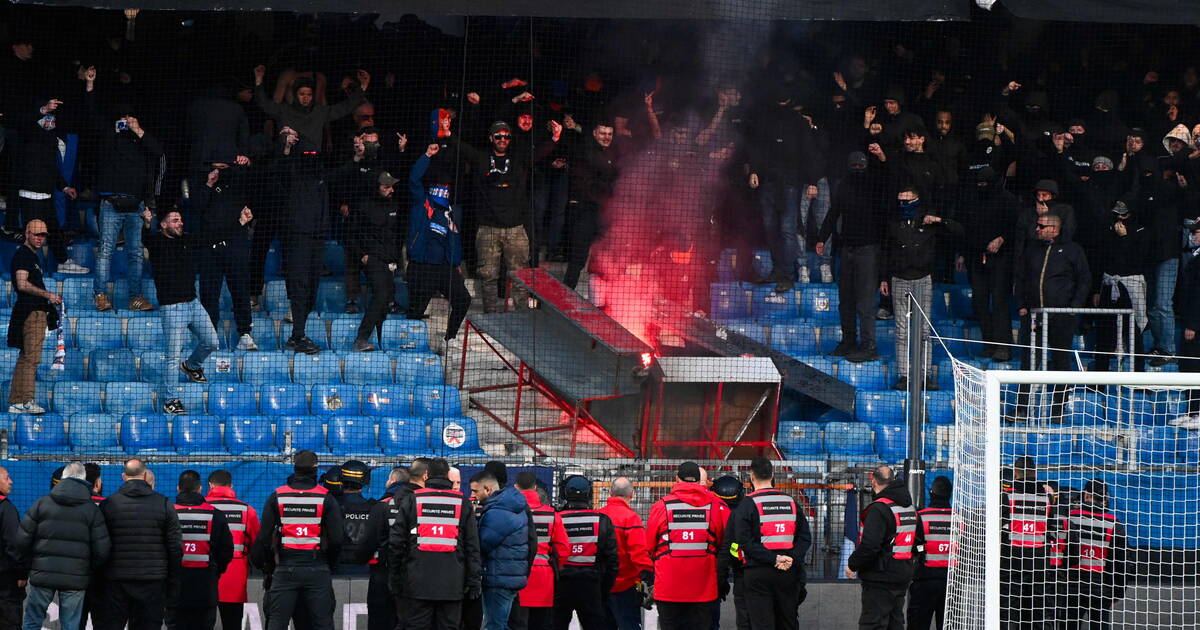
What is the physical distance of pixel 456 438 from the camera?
1398 cm

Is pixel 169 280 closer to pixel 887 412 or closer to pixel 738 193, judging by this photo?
pixel 738 193

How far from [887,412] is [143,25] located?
27.4ft

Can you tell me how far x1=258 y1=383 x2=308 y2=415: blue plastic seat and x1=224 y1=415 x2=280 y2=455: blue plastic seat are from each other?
0.31m

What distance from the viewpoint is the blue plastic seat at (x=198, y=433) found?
1385 centimetres

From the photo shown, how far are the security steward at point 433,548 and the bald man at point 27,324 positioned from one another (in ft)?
19.6

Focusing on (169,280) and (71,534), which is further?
(169,280)

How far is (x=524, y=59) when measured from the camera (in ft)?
51.6

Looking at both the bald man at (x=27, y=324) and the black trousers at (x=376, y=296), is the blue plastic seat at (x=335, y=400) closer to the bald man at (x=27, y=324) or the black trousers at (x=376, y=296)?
the black trousers at (x=376, y=296)

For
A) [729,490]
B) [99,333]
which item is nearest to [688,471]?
[729,490]

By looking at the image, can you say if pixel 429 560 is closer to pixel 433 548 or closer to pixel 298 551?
pixel 433 548

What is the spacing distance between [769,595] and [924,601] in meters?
1.14

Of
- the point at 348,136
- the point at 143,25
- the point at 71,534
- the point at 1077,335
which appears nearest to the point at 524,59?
the point at 348,136

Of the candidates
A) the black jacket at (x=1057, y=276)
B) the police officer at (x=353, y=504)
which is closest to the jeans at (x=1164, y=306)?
the black jacket at (x=1057, y=276)

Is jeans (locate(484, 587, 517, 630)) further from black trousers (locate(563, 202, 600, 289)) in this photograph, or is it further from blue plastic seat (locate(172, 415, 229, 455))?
black trousers (locate(563, 202, 600, 289))
